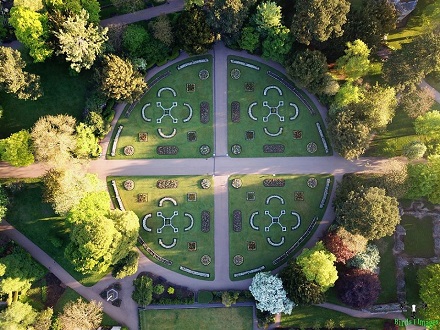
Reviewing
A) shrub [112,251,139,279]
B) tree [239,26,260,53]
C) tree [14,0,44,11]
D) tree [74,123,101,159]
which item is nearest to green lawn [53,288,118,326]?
shrub [112,251,139,279]

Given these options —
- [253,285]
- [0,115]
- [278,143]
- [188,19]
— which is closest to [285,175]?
[278,143]

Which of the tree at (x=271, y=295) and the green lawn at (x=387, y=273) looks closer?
the tree at (x=271, y=295)

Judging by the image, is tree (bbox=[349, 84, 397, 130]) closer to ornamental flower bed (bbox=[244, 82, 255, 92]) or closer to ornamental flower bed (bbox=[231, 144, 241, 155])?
ornamental flower bed (bbox=[244, 82, 255, 92])

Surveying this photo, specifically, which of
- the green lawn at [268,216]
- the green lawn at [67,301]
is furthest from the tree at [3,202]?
the green lawn at [268,216]

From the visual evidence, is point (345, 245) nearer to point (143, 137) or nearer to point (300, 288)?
point (300, 288)

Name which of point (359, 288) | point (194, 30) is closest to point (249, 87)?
point (194, 30)

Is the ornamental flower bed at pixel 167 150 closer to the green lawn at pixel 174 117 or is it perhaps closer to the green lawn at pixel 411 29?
the green lawn at pixel 174 117
